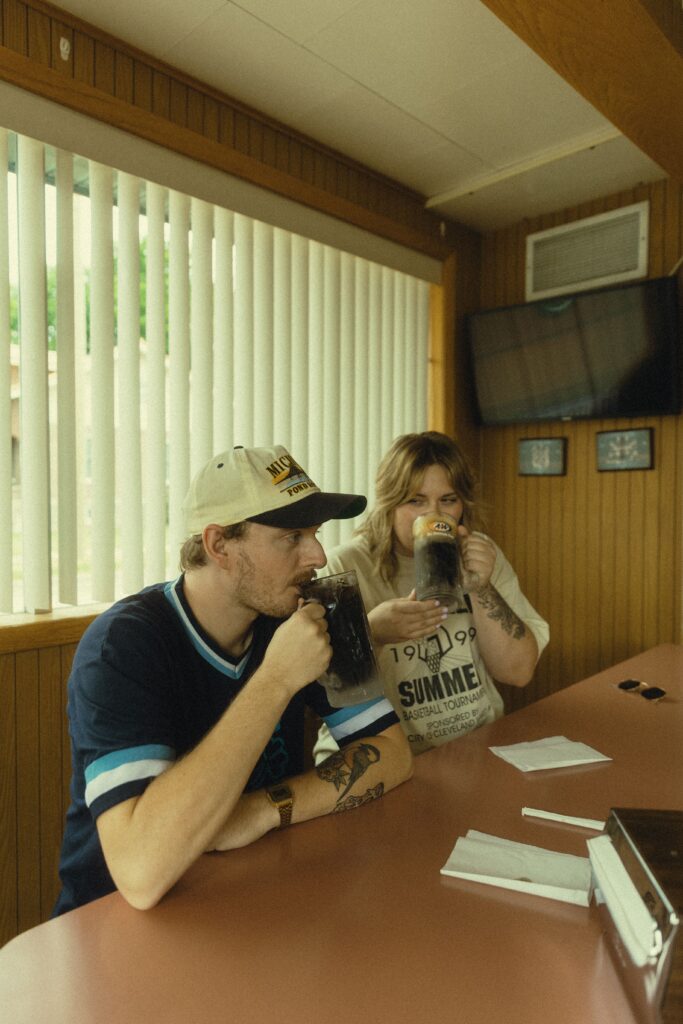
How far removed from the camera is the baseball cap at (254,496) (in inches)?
49.3

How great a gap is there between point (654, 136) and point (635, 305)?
0.83 meters

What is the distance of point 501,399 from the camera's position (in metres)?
3.47

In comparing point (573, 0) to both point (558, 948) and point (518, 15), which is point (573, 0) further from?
point (558, 948)

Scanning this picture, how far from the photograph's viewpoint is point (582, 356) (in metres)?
3.16

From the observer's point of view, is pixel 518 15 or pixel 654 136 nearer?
pixel 518 15

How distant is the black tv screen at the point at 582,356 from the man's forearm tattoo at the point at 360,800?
237cm

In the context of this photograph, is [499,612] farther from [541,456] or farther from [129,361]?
[541,456]

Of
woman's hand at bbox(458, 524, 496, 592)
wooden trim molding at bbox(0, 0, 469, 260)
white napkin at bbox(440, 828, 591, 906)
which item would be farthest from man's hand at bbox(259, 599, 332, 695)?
wooden trim molding at bbox(0, 0, 469, 260)

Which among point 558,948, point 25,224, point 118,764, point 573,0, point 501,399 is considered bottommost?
point 558,948

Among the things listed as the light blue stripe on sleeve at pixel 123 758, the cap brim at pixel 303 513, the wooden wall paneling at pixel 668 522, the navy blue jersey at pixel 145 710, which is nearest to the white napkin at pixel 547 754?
the navy blue jersey at pixel 145 710

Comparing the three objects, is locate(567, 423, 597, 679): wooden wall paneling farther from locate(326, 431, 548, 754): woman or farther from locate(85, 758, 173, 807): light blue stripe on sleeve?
locate(85, 758, 173, 807): light blue stripe on sleeve

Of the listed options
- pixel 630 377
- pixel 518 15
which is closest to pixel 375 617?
pixel 518 15

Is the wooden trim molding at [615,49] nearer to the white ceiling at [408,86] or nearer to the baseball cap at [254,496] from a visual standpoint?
the white ceiling at [408,86]

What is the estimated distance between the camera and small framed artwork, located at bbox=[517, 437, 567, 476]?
3.42 meters
